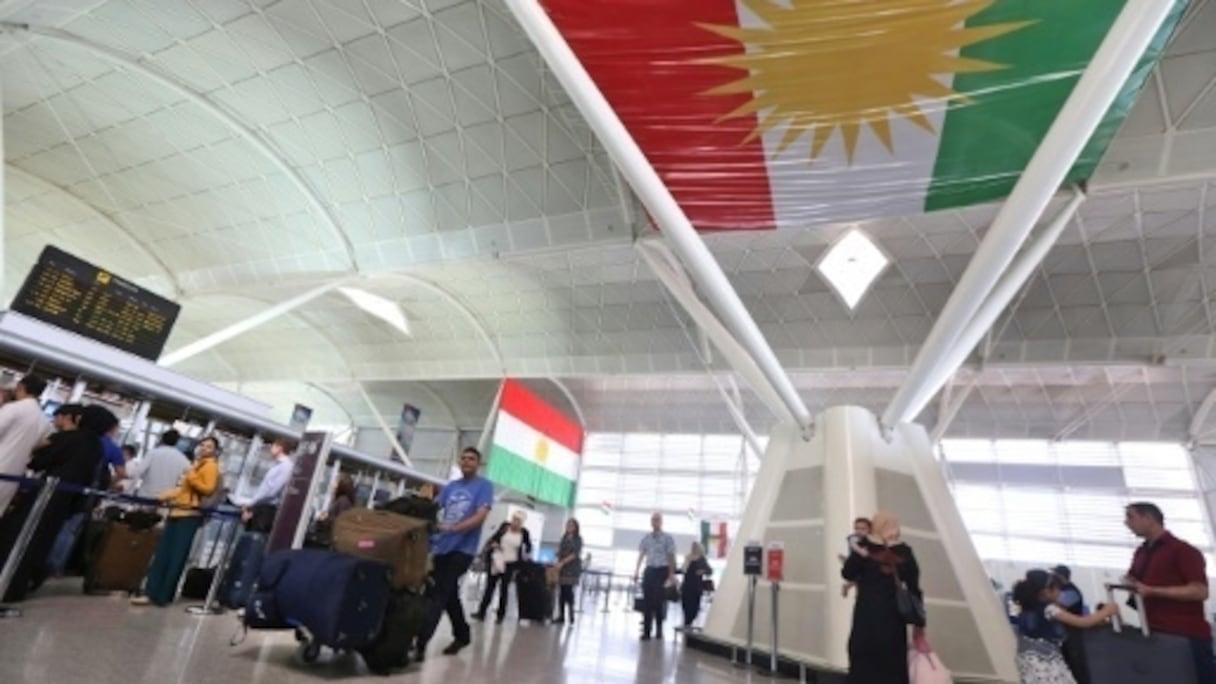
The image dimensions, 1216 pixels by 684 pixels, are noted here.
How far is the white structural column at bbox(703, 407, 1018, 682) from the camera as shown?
7.35 m

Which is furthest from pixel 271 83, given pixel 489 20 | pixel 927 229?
pixel 927 229

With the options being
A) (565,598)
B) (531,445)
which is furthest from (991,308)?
(531,445)

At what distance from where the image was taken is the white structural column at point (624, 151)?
16.5 ft

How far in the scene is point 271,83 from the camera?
14.0m

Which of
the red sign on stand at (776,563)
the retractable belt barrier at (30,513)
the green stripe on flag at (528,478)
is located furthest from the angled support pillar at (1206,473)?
the retractable belt barrier at (30,513)

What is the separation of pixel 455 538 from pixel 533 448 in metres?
22.4

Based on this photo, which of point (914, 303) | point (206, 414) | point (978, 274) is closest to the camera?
point (978, 274)

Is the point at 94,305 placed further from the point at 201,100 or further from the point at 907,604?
the point at 907,604

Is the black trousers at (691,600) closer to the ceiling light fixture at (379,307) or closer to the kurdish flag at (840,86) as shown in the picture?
the kurdish flag at (840,86)

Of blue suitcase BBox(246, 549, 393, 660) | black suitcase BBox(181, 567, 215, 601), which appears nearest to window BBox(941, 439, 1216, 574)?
black suitcase BBox(181, 567, 215, 601)

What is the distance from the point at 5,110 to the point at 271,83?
30.6 feet

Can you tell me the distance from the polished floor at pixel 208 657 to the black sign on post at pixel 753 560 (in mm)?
1160

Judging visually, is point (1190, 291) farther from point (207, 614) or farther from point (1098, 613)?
point (207, 614)

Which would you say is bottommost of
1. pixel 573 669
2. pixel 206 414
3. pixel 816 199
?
pixel 573 669
